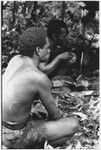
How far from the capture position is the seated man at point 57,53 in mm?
4930

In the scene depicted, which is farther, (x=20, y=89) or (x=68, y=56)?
(x=68, y=56)

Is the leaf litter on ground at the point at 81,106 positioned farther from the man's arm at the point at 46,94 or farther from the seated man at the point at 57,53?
the man's arm at the point at 46,94

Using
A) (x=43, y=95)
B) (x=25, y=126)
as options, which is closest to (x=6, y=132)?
(x=25, y=126)

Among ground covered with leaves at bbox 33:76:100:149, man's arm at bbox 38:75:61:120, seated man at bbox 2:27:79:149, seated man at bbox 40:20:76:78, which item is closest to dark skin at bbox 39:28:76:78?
seated man at bbox 40:20:76:78

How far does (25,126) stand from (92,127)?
88cm

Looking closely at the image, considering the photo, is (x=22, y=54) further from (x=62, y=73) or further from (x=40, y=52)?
(x=62, y=73)

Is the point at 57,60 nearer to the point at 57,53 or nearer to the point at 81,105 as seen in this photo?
the point at 57,53

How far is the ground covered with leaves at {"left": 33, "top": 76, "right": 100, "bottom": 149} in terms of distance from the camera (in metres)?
4.32

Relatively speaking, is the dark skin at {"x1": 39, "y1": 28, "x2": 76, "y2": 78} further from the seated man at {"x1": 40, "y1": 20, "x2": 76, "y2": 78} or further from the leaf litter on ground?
the leaf litter on ground

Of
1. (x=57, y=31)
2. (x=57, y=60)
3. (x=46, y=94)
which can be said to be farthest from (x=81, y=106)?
(x=46, y=94)

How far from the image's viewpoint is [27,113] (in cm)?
396

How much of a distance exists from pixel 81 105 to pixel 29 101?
122 centimetres

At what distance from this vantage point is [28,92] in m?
3.80

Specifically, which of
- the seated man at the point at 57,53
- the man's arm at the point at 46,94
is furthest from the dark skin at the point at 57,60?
the man's arm at the point at 46,94
